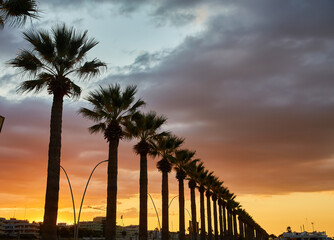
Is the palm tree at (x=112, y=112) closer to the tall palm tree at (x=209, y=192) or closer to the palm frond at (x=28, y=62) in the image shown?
the palm frond at (x=28, y=62)

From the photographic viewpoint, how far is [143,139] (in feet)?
121

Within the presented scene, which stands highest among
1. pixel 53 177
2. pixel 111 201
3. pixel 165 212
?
pixel 53 177

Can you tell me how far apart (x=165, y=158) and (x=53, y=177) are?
24.2 meters

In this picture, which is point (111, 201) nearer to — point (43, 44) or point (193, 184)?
point (43, 44)

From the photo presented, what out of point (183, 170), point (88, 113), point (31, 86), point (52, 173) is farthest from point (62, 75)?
point (183, 170)

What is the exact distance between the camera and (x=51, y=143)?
21016 millimetres

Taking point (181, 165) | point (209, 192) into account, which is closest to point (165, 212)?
point (181, 165)

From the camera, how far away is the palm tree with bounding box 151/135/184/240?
40531 millimetres

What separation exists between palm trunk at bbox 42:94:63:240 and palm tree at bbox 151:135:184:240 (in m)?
19.1

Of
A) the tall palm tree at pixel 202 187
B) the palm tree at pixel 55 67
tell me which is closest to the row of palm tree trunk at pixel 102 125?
the palm tree at pixel 55 67

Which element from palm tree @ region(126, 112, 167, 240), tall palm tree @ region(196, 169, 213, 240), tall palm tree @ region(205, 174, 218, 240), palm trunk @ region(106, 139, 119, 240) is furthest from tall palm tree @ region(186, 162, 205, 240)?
palm trunk @ region(106, 139, 119, 240)

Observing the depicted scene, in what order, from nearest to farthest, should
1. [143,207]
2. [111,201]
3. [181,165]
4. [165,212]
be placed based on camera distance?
[111,201] < [143,207] < [165,212] < [181,165]

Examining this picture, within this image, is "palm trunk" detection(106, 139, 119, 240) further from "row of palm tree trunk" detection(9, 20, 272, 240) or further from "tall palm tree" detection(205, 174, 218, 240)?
"tall palm tree" detection(205, 174, 218, 240)

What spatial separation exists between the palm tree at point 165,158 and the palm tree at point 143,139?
2748mm
